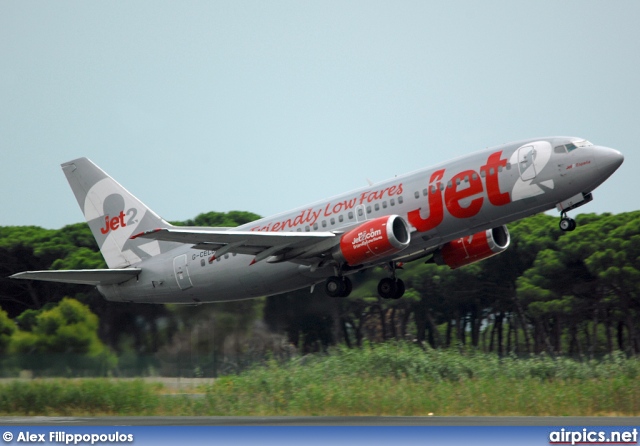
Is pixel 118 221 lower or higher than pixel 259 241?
higher

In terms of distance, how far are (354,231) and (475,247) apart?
5674 millimetres

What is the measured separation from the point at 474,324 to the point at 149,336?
2551 centimetres

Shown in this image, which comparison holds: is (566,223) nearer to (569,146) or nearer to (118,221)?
(569,146)

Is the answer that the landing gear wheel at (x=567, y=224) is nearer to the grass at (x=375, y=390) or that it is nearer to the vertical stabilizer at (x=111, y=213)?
the grass at (x=375, y=390)

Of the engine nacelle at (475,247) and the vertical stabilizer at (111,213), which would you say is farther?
the vertical stabilizer at (111,213)

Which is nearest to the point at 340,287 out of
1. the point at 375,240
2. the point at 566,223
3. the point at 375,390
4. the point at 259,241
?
the point at 259,241

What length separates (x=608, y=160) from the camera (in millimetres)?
30219

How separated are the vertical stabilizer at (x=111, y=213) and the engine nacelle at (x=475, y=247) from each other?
11.4 meters

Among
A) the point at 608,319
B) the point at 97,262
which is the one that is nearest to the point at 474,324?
the point at 608,319

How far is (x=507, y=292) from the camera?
63344 mm

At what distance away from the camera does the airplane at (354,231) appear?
1212 inches

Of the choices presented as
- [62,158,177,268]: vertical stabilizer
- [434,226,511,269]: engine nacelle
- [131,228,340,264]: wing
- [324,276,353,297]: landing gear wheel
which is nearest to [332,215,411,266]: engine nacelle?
[131,228,340,264]: wing

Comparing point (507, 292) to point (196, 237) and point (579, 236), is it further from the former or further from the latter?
point (196, 237)

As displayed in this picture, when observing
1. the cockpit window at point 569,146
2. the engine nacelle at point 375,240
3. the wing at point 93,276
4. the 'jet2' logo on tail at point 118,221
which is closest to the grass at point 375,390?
the wing at point 93,276
